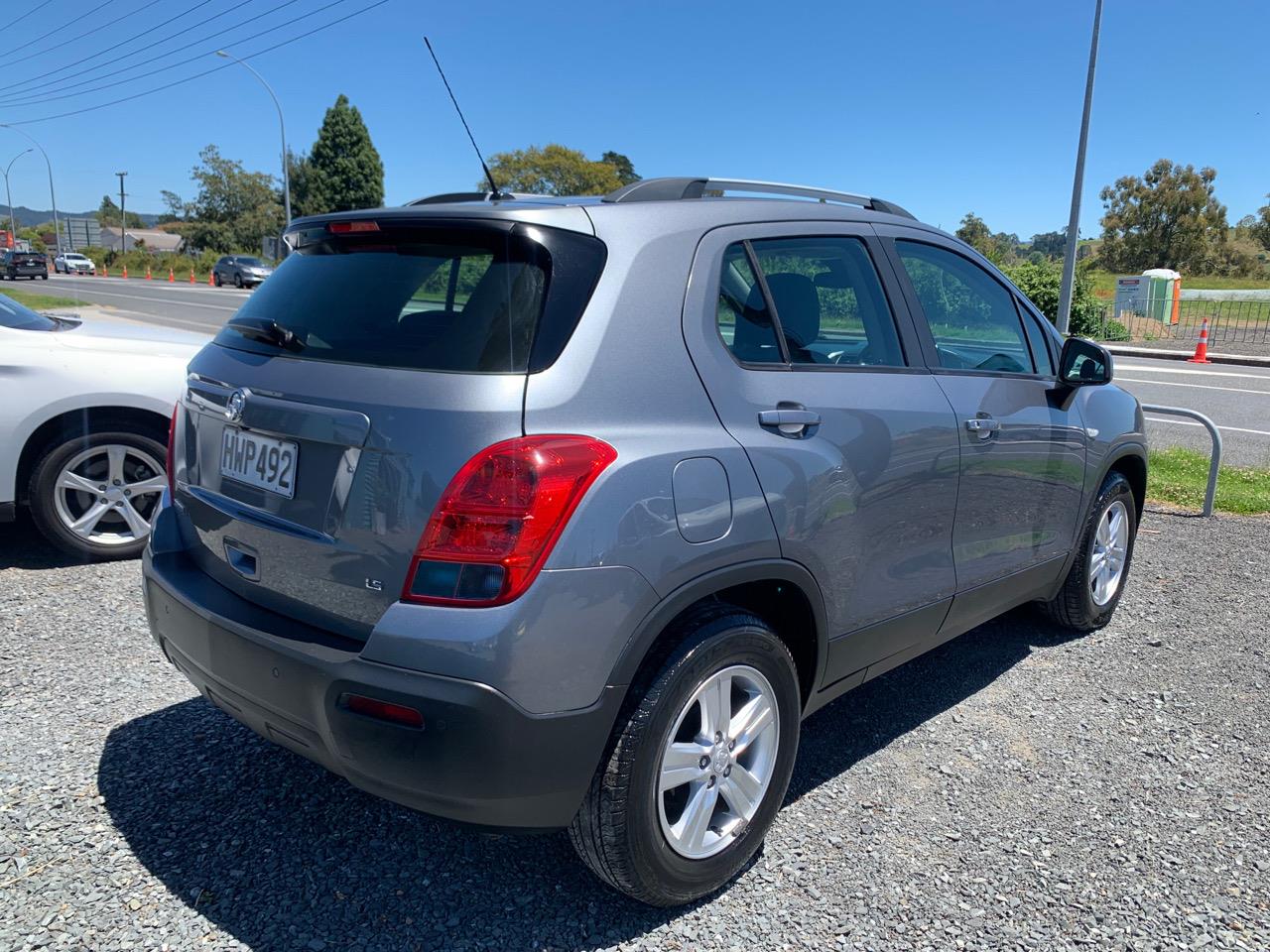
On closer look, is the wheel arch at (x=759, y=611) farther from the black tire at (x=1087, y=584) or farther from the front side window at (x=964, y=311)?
the black tire at (x=1087, y=584)

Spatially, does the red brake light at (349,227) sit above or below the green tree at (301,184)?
below

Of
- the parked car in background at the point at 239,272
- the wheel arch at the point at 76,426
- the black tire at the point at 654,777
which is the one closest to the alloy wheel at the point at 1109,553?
the black tire at the point at 654,777

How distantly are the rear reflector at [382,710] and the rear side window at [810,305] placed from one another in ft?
4.00

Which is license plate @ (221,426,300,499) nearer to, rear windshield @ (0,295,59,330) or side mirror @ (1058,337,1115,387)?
side mirror @ (1058,337,1115,387)

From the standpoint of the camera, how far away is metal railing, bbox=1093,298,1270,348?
92.7ft

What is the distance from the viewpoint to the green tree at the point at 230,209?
82688mm

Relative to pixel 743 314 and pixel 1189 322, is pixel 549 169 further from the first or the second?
pixel 743 314

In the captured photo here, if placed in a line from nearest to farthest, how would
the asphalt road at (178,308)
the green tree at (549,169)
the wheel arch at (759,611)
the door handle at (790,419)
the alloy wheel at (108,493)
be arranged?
1. the wheel arch at (759,611)
2. the door handle at (790,419)
3. the alloy wheel at (108,493)
4. the asphalt road at (178,308)
5. the green tree at (549,169)

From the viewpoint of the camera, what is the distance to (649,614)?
223cm

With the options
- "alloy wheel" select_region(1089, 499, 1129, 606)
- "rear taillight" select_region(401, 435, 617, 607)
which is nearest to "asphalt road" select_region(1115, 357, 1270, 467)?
A: "alloy wheel" select_region(1089, 499, 1129, 606)

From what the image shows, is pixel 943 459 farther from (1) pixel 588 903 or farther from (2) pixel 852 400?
(1) pixel 588 903

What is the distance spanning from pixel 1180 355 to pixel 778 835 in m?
24.9

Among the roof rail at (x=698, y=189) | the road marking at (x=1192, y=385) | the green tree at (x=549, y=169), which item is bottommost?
the road marking at (x=1192, y=385)

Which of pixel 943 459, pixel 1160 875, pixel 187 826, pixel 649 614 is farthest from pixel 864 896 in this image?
pixel 187 826
